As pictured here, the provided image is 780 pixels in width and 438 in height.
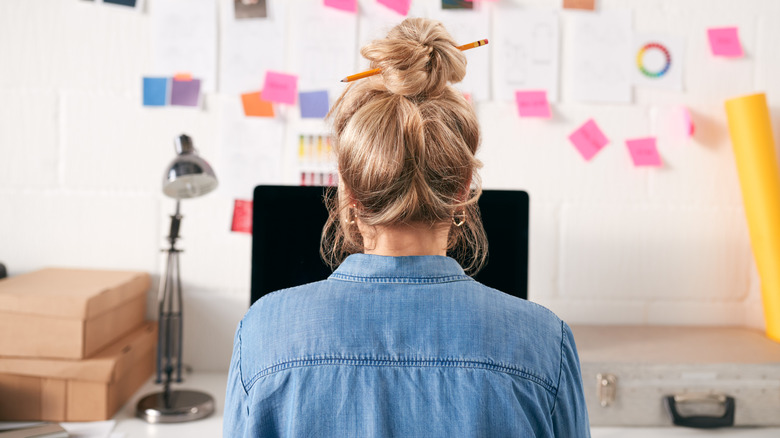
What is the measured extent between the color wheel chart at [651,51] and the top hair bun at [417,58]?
1.01 meters

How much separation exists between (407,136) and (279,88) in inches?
37.3

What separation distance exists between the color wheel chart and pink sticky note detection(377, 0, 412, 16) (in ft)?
1.90

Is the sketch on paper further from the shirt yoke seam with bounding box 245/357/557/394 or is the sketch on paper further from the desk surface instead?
the shirt yoke seam with bounding box 245/357/557/394

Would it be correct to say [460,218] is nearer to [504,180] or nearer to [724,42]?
[504,180]

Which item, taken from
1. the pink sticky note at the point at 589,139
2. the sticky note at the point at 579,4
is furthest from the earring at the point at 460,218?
the sticky note at the point at 579,4

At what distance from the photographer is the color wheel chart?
5.33 feet

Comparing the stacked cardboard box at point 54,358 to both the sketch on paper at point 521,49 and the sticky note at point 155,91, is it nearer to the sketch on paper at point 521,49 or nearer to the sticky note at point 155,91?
the sticky note at point 155,91

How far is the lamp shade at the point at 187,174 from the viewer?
1.32 m

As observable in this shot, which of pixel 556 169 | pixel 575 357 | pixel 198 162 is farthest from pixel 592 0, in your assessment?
pixel 575 357

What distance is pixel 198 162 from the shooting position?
134cm

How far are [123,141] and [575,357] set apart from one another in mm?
1212

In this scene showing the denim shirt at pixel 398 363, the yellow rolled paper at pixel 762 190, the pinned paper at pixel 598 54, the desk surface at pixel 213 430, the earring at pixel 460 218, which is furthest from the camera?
the pinned paper at pixel 598 54

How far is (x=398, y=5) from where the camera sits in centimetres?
157

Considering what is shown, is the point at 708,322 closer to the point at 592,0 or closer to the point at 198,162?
the point at 592,0
